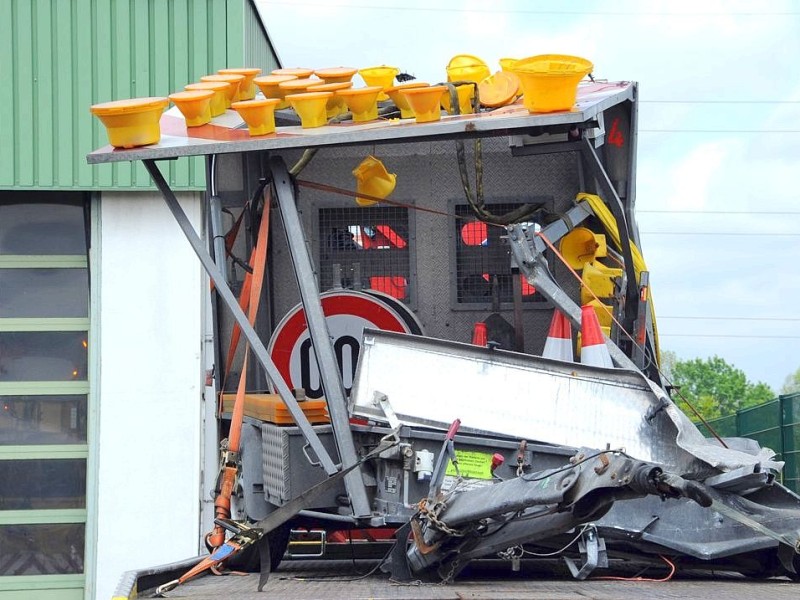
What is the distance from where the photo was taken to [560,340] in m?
6.09

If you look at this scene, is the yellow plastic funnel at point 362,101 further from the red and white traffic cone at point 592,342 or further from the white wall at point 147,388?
the white wall at point 147,388

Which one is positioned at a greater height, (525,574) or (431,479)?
(431,479)

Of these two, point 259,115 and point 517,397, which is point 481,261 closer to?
point 517,397

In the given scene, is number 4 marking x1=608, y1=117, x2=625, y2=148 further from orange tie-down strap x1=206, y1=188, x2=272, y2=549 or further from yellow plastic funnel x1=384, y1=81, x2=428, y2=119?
orange tie-down strap x1=206, y1=188, x2=272, y2=549

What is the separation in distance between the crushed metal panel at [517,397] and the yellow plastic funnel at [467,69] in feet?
5.23

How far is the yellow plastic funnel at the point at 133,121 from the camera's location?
16.7 ft

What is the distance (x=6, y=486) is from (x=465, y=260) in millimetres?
4726

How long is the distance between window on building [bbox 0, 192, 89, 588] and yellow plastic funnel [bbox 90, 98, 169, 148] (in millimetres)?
4776

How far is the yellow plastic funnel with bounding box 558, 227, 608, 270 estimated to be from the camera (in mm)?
6219

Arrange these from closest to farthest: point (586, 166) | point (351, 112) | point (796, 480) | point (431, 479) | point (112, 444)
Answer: point (431, 479) < point (351, 112) < point (586, 166) < point (112, 444) < point (796, 480)

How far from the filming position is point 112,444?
9.38 m

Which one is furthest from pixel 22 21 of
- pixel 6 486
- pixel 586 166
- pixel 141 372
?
pixel 586 166

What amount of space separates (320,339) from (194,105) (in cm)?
118

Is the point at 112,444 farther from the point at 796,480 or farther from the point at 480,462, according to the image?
the point at 796,480
